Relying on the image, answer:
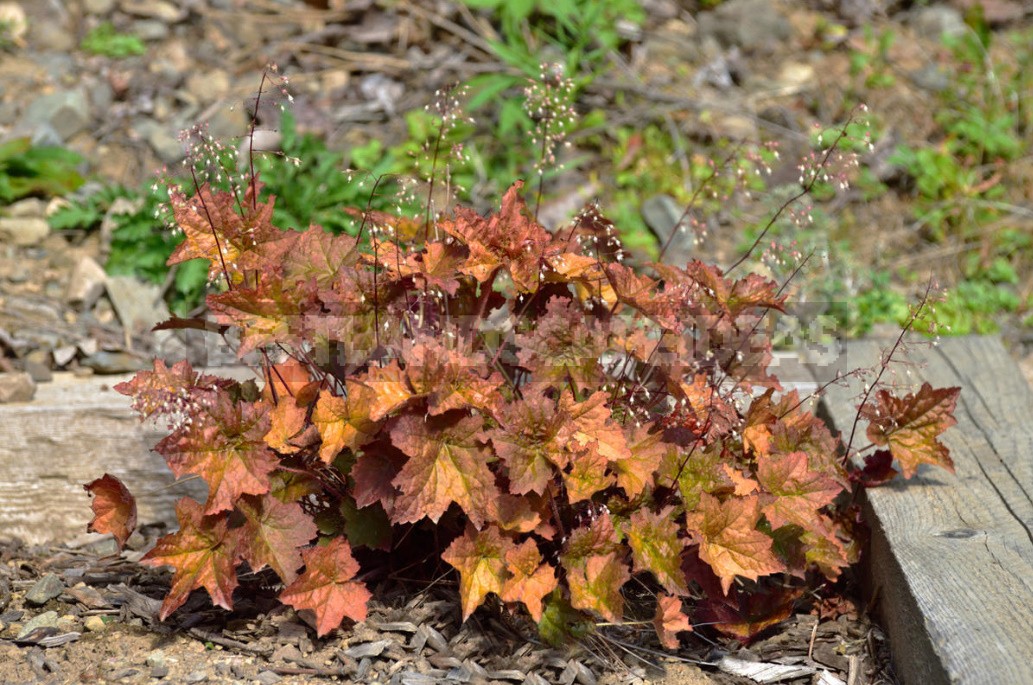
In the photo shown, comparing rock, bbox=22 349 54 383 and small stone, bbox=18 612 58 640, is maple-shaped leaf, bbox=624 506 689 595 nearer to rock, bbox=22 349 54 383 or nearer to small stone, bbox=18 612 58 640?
small stone, bbox=18 612 58 640

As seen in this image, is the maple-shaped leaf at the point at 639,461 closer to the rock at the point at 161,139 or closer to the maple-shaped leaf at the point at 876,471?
the maple-shaped leaf at the point at 876,471

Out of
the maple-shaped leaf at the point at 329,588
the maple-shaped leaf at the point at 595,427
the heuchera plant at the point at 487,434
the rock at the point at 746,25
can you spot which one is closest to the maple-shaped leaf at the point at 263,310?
the heuchera plant at the point at 487,434

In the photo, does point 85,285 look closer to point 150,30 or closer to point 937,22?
point 150,30

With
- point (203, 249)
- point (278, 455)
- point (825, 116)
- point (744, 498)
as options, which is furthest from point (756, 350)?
point (825, 116)

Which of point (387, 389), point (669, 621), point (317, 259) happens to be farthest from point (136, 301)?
point (669, 621)

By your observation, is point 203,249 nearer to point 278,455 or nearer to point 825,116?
point 278,455

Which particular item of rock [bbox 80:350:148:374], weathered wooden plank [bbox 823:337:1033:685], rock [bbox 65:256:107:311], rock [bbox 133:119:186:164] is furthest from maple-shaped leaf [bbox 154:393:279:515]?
rock [bbox 133:119:186:164]
